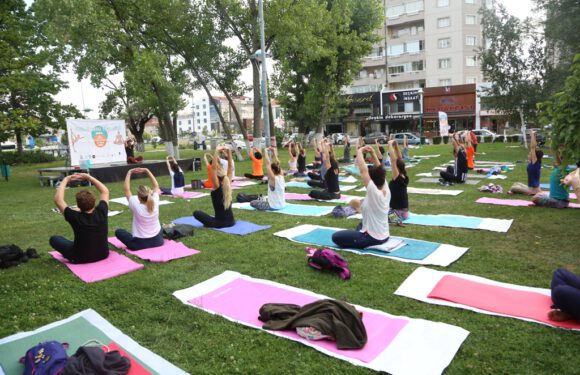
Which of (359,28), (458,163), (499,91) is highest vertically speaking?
(359,28)

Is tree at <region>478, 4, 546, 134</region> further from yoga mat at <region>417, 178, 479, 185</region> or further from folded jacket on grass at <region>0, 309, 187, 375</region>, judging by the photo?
folded jacket on grass at <region>0, 309, 187, 375</region>

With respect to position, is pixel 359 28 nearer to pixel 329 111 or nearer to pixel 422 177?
pixel 329 111

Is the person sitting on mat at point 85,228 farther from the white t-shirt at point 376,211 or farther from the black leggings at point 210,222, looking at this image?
the white t-shirt at point 376,211

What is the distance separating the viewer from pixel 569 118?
213 inches

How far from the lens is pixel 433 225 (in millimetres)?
7852

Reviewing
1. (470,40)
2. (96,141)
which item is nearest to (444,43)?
(470,40)

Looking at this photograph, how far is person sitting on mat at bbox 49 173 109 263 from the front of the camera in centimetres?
564

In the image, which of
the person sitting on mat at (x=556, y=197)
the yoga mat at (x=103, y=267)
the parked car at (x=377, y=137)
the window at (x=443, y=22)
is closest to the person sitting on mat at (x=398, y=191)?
the person sitting on mat at (x=556, y=197)

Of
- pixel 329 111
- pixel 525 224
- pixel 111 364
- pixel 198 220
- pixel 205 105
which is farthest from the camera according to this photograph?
pixel 205 105

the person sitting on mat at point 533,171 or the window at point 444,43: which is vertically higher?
the window at point 444,43

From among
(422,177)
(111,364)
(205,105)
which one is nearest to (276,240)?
(111,364)

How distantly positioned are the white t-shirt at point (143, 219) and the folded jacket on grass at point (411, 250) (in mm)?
2197

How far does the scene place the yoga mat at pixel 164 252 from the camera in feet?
20.3

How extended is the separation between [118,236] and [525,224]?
24.5ft
